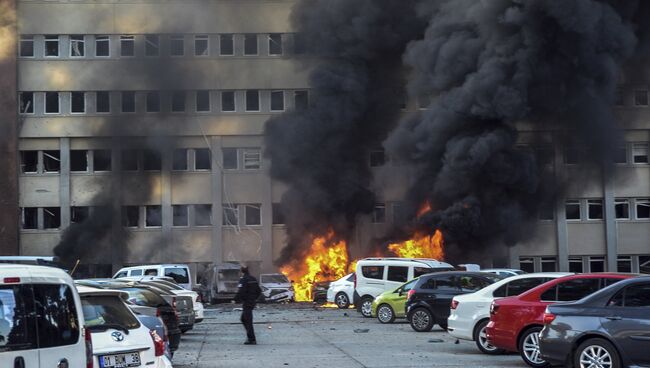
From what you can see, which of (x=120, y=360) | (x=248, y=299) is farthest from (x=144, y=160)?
(x=120, y=360)

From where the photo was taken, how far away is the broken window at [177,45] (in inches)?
1853

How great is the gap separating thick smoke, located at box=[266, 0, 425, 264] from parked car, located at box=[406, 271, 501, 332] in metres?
23.1

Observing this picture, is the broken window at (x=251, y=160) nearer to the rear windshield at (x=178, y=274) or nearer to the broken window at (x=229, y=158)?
the broken window at (x=229, y=158)

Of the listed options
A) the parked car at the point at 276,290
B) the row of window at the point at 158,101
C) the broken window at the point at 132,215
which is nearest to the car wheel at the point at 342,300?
the parked car at the point at 276,290

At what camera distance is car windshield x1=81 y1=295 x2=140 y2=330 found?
8.94 metres

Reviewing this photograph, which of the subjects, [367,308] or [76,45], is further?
[76,45]

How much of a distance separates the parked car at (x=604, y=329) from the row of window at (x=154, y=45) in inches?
1481

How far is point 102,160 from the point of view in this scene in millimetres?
48031

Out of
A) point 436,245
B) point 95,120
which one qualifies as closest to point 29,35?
point 95,120

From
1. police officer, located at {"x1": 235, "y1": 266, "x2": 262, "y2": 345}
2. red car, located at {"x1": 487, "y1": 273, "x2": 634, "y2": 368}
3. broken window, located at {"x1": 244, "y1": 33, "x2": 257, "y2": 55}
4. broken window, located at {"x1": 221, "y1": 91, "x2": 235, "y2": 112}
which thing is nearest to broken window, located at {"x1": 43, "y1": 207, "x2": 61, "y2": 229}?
broken window, located at {"x1": 221, "y1": 91, "x2": 235, "y2": 112}

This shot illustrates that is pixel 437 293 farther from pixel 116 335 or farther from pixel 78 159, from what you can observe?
pixel 78 159

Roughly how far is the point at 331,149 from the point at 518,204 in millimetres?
10561

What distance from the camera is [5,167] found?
47125 mm

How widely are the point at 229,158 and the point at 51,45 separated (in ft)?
38.4
